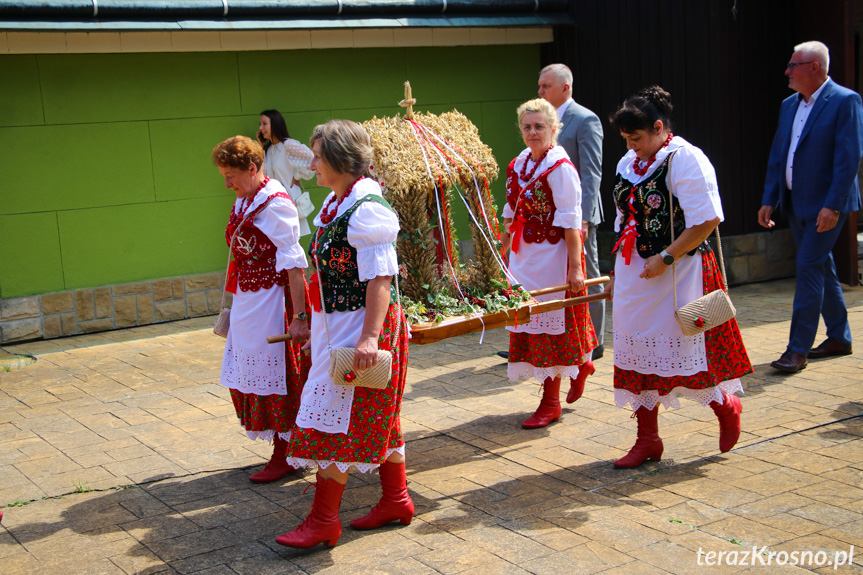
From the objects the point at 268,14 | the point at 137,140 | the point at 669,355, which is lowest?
the point at 669,355

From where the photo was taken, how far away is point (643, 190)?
436 centimetres

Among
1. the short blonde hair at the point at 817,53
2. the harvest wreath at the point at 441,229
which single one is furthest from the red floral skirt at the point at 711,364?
the short blonde hair at the point at 817,53

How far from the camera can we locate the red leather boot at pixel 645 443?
4.43 m

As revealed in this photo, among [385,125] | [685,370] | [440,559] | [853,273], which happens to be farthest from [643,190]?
[853,273]

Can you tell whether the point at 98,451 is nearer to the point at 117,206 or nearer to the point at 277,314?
the point at 277,314

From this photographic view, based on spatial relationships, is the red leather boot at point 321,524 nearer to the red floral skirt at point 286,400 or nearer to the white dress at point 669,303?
the red floral skirt at point 286,400

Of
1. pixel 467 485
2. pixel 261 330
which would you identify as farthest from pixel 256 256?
pixel 467 485

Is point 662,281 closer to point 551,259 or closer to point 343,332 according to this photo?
point 551,259

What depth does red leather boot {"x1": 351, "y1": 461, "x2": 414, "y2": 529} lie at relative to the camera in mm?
3875

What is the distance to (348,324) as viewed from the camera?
3660 millimetres

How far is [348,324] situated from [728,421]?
208 cm

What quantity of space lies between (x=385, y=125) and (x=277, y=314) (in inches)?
43.4

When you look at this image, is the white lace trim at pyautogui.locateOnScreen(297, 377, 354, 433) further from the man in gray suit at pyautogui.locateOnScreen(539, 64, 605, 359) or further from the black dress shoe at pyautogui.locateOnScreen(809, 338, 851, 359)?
the black dress shoe at pyautogui.locateOnScreen(809, 338, 851, 359)

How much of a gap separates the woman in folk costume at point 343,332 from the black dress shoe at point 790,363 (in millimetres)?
3325
